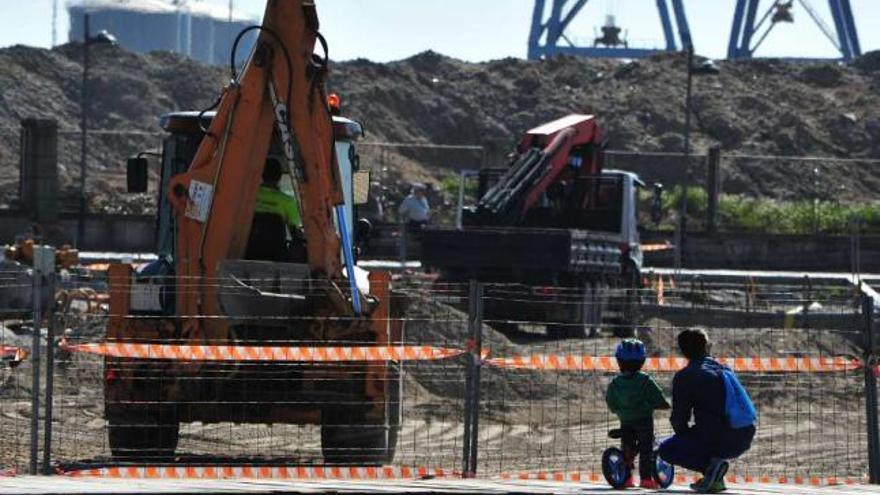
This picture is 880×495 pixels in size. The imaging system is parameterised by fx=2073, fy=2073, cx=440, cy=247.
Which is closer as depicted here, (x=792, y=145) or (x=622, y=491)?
(x=622, y=491)

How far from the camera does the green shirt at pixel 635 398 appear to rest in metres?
12.0

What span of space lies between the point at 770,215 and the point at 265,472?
150ft

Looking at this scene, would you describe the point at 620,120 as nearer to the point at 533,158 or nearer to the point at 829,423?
the point at 533,158

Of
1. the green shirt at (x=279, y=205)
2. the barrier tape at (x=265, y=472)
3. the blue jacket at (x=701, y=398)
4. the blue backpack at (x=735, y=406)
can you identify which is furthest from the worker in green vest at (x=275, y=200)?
the blue backpack at (x=735, y=406)

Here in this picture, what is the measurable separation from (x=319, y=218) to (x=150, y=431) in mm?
1887

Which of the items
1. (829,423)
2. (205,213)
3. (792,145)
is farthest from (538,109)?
(205,213)

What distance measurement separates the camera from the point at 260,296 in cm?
1436

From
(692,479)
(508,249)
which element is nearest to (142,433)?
(692,479)

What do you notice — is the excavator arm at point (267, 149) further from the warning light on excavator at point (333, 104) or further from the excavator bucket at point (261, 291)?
the warning light on excavator at point (333, 104)

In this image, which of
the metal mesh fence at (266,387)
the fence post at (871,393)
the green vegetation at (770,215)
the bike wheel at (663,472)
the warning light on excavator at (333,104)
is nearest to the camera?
the bike wheel at (663,472)

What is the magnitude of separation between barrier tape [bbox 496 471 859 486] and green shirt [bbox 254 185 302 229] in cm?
288

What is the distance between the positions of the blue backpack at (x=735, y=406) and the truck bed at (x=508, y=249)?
17.4 metres

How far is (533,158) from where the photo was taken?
1233 inches

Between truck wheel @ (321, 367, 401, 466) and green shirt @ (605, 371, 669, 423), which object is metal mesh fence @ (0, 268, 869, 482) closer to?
truck wheel @ (321, 367, 401, 466)
